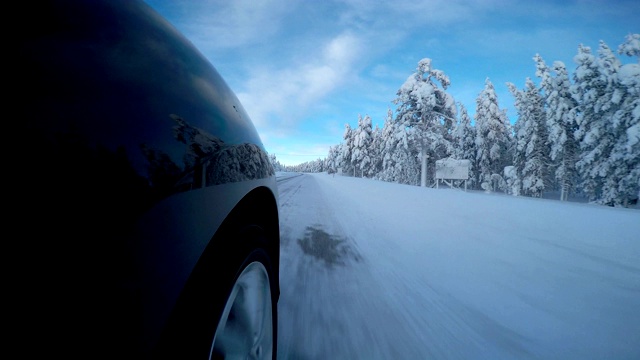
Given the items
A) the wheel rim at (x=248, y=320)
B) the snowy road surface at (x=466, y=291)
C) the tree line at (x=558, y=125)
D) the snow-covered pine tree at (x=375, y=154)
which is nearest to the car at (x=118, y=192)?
the wheel rim at (x=248, y=320)

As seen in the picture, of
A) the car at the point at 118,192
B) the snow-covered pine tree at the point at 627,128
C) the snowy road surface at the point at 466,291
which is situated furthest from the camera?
the snow-covered pine tree at the point at 627,128

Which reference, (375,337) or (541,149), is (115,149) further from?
(541,149)

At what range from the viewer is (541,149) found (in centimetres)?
2720

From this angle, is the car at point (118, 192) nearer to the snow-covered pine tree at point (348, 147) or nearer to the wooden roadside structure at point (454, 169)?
the wooden roadside structure at point (454, 169)

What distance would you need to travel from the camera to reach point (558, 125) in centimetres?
2281

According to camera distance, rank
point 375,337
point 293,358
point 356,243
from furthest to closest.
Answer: point 356,243 → point 375,337 → point 293,358

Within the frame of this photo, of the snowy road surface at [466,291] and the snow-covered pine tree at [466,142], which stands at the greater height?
the snow-covered pine tree at [466,142]

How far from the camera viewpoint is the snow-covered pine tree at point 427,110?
2116cm

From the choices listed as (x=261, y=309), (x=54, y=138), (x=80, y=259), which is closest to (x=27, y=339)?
(x=80, y=259)

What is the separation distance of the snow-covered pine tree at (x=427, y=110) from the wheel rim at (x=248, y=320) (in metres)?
21.9

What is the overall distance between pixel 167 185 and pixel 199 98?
1.42ft

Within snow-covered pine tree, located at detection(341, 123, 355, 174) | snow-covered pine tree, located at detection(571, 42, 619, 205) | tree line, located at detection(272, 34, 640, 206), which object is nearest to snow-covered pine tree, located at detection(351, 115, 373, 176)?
snow-covered pine tree, located at detection(341, 123, 355, 174)

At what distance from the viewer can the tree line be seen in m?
17.2

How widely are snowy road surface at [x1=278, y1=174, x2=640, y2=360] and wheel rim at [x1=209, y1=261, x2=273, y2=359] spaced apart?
23.7 inches
